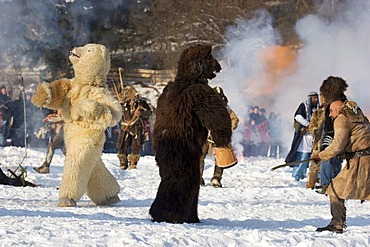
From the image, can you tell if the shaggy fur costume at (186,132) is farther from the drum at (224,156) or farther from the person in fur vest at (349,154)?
the person in fur vest at (349,154)

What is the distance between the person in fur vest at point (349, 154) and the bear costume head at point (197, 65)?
3.53 ft

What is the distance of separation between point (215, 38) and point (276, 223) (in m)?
23.5

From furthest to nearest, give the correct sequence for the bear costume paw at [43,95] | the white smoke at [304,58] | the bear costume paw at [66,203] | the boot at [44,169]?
the white smoke at [304,58]
the boot at [44,169]
the bear costume paw at [43,95]
the bear costume paw at [66,203]

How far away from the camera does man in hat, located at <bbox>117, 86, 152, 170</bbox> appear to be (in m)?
14.6

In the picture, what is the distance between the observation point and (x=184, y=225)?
6402 mm

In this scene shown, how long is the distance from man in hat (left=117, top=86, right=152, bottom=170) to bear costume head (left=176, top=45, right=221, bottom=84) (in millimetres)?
7616

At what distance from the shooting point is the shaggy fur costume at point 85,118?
790 cm

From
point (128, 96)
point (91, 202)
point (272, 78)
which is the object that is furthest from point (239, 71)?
point (91, 202)

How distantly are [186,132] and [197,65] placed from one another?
0.56 meters

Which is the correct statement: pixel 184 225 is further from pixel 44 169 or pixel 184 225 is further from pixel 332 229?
pixel 44 169

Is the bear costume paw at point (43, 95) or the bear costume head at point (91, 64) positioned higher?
the bear costume head at point (91, 64)

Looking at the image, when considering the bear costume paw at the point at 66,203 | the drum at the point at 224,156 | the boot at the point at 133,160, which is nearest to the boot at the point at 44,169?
the boot at the point at 133,160

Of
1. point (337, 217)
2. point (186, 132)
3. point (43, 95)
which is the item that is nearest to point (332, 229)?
point (337, 217)

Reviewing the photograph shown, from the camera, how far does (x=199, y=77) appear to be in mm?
6863
